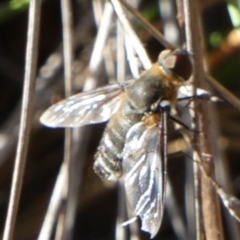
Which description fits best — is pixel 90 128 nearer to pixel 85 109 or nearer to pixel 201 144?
pixel 85 109

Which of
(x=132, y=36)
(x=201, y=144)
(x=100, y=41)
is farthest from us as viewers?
(x=100, y=41)

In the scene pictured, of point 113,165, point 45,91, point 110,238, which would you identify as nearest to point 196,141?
point 113,165

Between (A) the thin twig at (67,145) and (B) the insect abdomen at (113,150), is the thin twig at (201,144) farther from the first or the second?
(A) the thin twig at (67,145)

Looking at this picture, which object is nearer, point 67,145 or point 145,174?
point 145,174

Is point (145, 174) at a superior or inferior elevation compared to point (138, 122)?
inferior

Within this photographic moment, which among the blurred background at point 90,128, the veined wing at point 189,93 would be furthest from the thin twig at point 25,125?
the blurred background at point 90,128

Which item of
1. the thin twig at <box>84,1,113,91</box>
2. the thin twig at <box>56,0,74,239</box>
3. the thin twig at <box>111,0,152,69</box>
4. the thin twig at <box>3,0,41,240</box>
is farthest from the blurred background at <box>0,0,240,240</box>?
the thin twig at <box>3,0,41,240</box>

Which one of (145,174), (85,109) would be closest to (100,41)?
(85,109)

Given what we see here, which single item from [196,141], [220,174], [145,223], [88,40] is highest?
[88,40]

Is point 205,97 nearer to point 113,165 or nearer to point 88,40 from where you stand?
point 113,165
